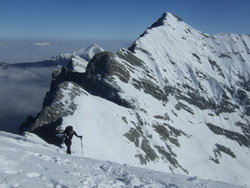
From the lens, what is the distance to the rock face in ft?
230

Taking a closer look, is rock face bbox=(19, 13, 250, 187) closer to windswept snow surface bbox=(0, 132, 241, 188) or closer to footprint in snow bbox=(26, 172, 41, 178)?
windswept snow surface bbox=(0, 132, 241, 188)

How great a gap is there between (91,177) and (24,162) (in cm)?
349

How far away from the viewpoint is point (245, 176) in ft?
339

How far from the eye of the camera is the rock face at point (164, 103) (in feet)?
230

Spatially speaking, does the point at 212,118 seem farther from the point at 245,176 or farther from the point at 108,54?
the point at 108,54

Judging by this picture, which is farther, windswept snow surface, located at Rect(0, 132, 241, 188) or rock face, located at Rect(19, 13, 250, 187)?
rock face, located at Rect(19, 13, 250, 187)

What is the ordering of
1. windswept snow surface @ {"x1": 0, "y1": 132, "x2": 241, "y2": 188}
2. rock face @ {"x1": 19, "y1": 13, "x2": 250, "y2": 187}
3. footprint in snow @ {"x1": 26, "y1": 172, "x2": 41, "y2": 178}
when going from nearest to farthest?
windswept snow surface @ {"x1": 0, "y1": 132, "x2": 241, "y2": 188}, footprint in snow @ {"x1": 26, "y1": 172, "x2": 41, "y2": 178}, rock face @ {"x1": 19, "y1": 13, "x2": 250, "y2": 187}

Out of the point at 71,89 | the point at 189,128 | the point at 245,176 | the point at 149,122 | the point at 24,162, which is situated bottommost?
the point at 245,176

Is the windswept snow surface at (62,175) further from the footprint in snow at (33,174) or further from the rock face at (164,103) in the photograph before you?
the rock face at (164,103)

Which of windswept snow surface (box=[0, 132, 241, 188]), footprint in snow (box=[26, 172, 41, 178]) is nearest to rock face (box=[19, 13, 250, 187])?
windswept snow surface (box=[0, 132, 241, 188])

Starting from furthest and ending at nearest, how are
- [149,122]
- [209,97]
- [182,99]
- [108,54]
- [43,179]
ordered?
[209,97] < [182,99] < [108,54] < [149,122] < [43,179]

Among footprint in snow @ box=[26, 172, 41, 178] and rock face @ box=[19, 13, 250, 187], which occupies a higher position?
footprint in snow @ box=[26, 172, 41, 178]

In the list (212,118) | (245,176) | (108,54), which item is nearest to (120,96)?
(108,54)

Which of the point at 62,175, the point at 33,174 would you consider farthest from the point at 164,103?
the point at 33,174
